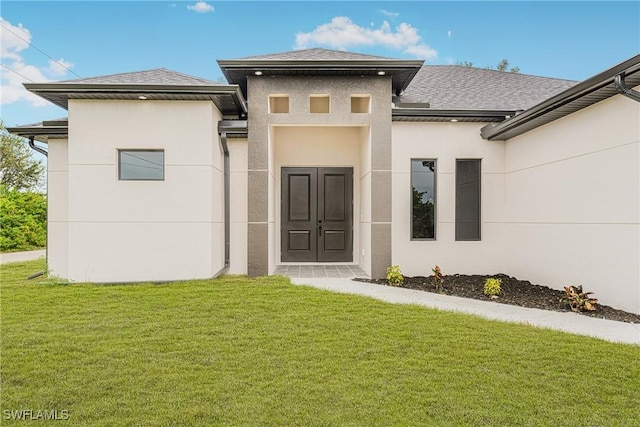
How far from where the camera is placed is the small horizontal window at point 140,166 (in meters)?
6.89

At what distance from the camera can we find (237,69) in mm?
7133

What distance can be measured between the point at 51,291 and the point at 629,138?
928 centimetres

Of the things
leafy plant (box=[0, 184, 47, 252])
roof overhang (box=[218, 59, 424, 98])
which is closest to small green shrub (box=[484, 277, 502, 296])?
roof overhang (box=[218, 59, 424, 98])

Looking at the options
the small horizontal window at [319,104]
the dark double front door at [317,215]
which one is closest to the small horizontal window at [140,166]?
the dark double front door at [317,215]

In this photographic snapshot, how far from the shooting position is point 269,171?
Answer: 768cm

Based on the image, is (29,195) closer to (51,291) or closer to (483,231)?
(51,291)

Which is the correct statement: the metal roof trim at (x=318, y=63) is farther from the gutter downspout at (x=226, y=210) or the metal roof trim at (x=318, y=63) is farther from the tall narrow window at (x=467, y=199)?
the tall narrow window at (x=467, y=199)

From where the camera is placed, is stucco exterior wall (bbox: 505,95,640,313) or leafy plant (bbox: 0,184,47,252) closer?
stucco exterior wall (bbox: 505,95,640,313)

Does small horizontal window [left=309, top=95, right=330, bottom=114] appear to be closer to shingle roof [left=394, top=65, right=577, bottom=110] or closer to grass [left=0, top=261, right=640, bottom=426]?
shingle roof [left=394, top=65, right=577, bottom=110]

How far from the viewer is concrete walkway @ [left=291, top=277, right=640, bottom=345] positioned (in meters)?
4.33

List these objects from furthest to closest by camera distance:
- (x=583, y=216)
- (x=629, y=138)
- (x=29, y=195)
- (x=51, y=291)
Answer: (x=29, y=195)
(x=51, y=291)
(x=583, y=216)
(x=629, y=138)

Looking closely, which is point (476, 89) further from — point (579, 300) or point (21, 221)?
point (21, 221)

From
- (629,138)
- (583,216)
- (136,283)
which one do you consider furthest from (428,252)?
(136,283)

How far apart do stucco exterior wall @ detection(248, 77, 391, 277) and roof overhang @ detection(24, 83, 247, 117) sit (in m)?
0.84
